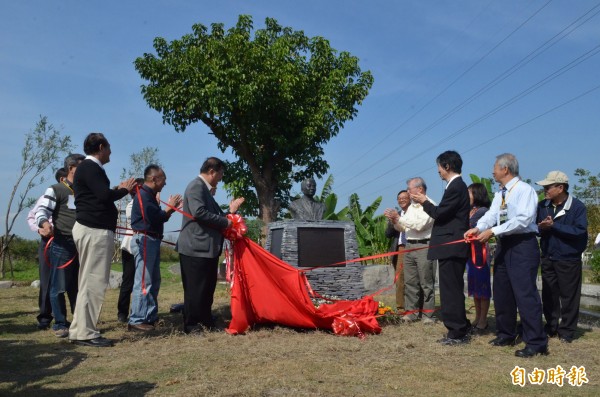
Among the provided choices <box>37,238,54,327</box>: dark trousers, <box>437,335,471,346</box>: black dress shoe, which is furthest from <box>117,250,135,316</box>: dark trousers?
<box>437,335,471,346</box>: black dress shoe

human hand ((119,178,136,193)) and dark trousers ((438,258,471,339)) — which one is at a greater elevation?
human hand ((119,178,136,193))

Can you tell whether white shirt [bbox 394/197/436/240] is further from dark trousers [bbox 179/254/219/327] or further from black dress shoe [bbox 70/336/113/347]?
black dress shoe [bbox 70/336/113/347]

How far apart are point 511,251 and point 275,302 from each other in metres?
2.63

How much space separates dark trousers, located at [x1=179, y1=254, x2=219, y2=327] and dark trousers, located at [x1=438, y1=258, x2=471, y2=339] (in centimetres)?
250

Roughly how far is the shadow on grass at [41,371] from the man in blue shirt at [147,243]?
103 centimetres

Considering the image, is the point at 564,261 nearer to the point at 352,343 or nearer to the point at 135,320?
the point at 352,343

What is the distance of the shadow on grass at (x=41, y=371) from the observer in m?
4.13

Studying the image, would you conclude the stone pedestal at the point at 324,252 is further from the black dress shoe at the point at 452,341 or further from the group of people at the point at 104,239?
the black dress shoe at the point at 452,341

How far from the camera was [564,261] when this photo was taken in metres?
6.37

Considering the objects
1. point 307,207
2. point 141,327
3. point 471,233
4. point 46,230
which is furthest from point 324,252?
point 46,230

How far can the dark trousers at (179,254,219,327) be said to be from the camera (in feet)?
21.4

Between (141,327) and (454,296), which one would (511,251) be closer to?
(454,296)

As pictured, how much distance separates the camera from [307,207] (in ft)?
27.8

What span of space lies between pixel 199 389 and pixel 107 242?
2365mm
